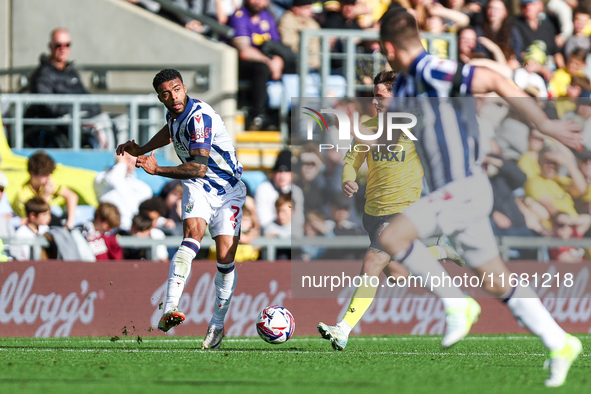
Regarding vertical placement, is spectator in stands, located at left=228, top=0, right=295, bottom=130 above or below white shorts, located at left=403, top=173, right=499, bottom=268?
above

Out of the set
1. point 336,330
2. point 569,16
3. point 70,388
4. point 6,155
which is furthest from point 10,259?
point 569,16

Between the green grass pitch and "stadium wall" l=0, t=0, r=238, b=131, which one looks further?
"stadium wall" l=0, t=0, r=238, b=131

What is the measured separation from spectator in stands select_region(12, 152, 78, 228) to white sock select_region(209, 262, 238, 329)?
3081mm

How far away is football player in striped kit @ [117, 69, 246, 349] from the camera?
727 cm

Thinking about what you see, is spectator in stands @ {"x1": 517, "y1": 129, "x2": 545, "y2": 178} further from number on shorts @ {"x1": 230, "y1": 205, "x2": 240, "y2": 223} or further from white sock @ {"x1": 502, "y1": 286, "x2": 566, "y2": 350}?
white sock @ {"x1": 502, "y1": 286, "x2": 566, "y2": 350}

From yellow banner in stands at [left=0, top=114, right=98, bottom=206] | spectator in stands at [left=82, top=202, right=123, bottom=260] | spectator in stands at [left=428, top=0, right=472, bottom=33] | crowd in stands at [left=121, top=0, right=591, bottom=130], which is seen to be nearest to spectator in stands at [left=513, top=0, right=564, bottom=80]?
crowd in stands at [left=121, top=0, right=591, bottom=130]

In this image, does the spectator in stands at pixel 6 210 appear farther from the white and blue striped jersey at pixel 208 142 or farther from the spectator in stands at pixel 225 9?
the spectator in stands at pixel 225 9

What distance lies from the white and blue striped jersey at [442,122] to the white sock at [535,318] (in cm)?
87

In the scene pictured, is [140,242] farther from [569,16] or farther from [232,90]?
[569,16]

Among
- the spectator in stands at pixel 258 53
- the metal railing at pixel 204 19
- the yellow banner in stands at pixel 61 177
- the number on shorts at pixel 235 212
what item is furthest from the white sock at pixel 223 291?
the metal railing at pixel 204 19

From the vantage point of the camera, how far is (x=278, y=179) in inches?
454

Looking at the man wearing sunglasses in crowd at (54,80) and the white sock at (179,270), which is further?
the man wearing sunglasses in crowd at (54,80)

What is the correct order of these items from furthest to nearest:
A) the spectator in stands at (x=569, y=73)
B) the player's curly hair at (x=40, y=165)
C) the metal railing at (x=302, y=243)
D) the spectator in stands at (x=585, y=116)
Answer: the spectator in stands at (x=569, y=73), the spectator in stands at (x=585, y=116), the player's curly hair at (x=40, y=165), the metal railing at (x=302, y=243)

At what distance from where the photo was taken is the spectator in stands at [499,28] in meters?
14.2
